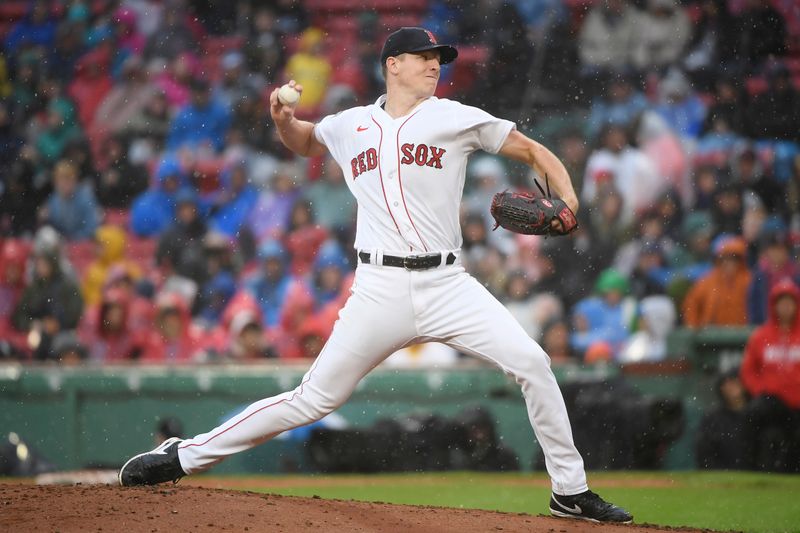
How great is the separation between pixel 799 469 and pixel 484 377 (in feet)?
7.59

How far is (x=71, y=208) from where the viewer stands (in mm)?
12305

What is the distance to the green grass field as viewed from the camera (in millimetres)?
6156

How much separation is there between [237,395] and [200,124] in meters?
4.81

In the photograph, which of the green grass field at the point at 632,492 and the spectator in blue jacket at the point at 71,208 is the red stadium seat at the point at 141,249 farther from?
the green grass field at the point at 632,492

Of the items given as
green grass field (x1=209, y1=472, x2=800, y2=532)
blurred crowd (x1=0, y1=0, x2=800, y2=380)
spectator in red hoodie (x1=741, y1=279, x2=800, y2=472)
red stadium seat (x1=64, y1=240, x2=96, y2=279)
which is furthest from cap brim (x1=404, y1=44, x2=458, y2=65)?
red stadium seat (x1=64, y1=240, x2=96, y2=279)

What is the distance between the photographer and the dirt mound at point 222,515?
4.42 m

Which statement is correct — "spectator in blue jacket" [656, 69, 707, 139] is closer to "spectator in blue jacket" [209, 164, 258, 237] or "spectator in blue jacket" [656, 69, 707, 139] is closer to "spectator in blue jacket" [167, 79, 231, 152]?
"spectator in blue jacket" [209, 164, 258, 237]

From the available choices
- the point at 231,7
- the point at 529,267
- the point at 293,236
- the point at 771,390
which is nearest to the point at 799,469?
the point at 771,390

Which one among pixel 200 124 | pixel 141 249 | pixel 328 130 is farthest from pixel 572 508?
pixel 200 124

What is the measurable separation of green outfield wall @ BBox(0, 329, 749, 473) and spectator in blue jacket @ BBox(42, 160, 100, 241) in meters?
3.39

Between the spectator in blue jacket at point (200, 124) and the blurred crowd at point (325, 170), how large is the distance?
2cm

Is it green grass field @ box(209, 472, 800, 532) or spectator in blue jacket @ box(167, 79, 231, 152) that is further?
spectator in blue jacket @ box(167, 79, 231, 152)

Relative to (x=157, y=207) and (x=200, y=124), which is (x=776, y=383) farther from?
(x=200, y=124)

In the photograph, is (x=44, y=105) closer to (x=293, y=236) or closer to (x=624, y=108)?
(x=293, y=236)
